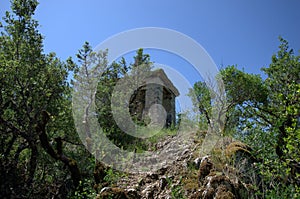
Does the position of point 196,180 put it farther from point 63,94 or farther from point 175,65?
point 63,94

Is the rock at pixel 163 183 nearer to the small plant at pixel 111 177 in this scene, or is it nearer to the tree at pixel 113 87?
the small plant at pixel 111 177

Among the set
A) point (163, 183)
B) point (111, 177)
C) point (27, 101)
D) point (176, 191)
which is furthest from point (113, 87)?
point (176, 191)

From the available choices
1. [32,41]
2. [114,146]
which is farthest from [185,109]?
[32,41]

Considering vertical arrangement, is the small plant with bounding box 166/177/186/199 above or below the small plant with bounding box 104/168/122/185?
below

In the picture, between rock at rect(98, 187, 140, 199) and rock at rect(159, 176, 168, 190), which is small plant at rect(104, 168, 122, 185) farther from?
rock at rect(159, 176, 168, 190)

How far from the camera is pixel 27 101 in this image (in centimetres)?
945

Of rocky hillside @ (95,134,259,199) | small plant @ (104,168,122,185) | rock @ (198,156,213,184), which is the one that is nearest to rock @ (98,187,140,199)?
rocky hillside @ (95,134,259,199)

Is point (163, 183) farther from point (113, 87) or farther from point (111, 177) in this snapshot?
point (113, 87)

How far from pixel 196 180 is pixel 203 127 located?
3.45 metres

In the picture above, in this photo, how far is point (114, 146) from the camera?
9.10 meters

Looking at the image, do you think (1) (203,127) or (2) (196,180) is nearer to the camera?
(2) (196,180)

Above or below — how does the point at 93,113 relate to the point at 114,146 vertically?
above

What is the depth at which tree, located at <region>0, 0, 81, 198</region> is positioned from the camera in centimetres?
845

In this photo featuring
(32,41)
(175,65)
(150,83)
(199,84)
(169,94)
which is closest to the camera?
(175,65)
